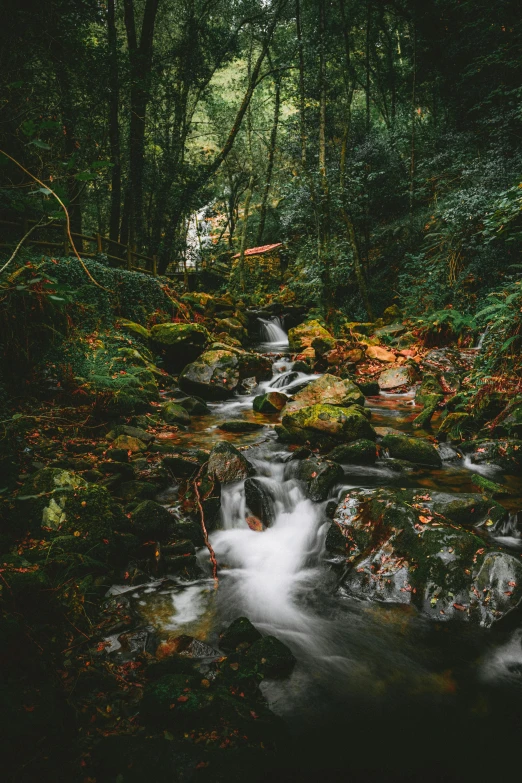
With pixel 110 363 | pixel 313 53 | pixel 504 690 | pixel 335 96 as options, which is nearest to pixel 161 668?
pixel 504 690

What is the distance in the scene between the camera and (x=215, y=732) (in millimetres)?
2256

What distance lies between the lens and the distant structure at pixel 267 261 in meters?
23.2

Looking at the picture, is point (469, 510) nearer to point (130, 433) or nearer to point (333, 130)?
point (130, 433)

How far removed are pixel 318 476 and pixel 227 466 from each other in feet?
4.07

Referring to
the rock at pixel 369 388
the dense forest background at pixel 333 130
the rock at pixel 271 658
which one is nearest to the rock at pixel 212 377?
the rock at pixel 369 388

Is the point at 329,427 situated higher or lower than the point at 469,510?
higher

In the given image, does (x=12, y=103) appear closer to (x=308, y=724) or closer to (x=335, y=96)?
(x=308, y=724)

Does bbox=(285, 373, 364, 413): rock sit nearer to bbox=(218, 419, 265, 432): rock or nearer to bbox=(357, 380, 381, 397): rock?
bbox=(218, 419, 265, 432): rock

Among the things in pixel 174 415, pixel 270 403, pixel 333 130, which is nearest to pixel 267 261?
pixel 333 130

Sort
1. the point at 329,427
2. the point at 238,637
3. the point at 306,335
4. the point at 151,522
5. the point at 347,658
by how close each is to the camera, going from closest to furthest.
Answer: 1. the point at 238,637
2. the point at 347,658
3. the point at 151,522
4. the point at 329,427
5. the point at 306,335

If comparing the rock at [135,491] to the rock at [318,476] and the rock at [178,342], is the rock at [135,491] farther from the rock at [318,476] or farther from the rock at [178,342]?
the rock at [178,342]

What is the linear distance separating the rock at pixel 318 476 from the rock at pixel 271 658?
2.22 m

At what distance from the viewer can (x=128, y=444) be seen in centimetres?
585

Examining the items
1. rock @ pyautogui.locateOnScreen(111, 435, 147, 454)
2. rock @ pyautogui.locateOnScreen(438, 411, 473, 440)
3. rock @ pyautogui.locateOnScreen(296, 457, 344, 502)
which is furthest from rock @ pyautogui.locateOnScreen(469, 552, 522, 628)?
rock @ pyautogui.locateOnScreen(111, 435, 147, 454)
